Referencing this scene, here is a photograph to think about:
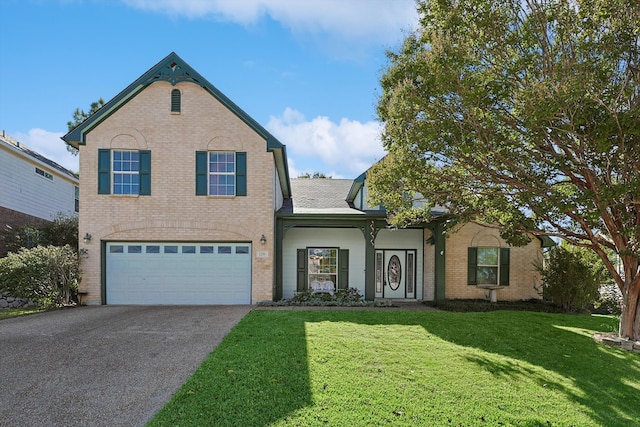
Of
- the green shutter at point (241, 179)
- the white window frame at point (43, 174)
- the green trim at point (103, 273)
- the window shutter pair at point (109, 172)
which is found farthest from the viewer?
the white window frame at point (43, 174)

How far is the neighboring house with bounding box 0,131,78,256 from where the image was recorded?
1512cm

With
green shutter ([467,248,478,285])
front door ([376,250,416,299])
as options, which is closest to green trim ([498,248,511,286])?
green shutter ([467,248,478,285])

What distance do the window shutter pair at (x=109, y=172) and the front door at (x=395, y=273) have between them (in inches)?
362

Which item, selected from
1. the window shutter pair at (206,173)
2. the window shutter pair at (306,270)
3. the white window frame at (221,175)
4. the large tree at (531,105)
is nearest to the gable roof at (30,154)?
the window shutter pair at (206,173)

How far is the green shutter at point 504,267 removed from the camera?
14523 millimetres

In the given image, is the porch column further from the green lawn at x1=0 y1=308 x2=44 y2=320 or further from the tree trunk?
the green lawn at x1=0 y1=308 x2=44 y2=320

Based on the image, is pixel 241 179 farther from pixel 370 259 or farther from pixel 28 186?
pixel 28 186

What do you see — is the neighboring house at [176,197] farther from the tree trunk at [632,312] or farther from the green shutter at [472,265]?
the tree trunk at [632,312]

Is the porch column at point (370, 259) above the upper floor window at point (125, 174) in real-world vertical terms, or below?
below

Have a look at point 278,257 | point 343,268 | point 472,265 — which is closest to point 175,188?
point 278,257

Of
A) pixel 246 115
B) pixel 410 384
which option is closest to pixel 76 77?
pixel 246 115

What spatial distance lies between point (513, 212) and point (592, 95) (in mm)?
3684

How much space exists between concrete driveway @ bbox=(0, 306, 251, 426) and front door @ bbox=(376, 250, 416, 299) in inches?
257

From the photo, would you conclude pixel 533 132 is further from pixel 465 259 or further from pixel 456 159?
pixel 465 259
